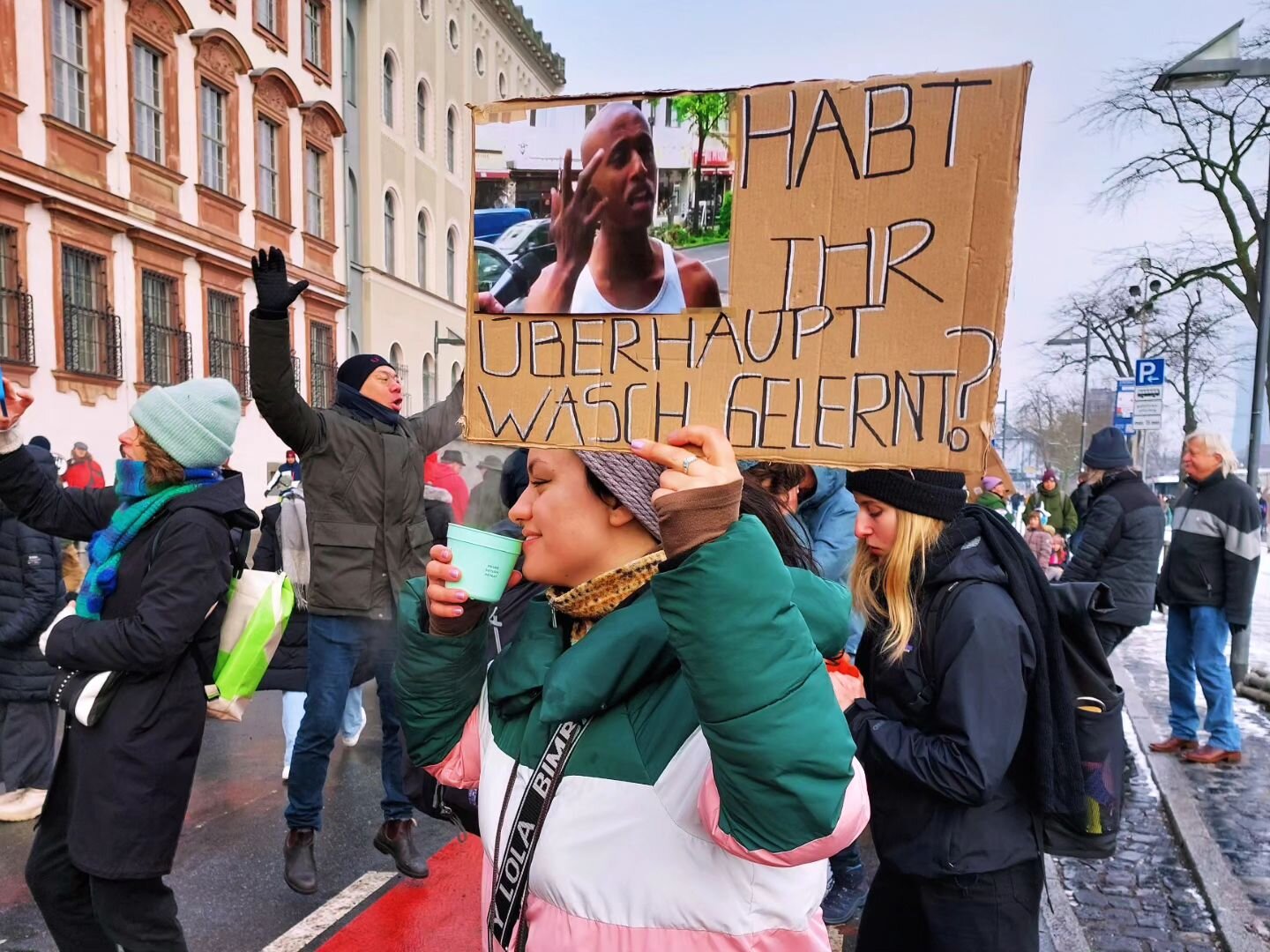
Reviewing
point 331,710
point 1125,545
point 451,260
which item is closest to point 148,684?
point 331,710

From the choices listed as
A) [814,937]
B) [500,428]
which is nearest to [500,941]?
[814,937]

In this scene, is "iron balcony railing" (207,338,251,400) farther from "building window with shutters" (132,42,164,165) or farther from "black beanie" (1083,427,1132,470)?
"black beanie" (1083,427,1132,470)

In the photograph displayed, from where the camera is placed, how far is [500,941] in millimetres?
1620

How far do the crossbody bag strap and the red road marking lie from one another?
2380mm

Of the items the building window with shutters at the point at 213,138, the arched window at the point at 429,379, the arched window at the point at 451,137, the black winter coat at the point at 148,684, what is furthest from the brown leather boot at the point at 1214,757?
the arched window at the point at 451,137

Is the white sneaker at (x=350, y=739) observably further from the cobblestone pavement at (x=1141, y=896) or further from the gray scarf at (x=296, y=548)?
the cobblestone pavement at (x=1141, y=896)

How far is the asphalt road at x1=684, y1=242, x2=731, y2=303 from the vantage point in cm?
167

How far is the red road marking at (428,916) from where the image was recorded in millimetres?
3697

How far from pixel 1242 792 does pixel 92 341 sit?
17482mm

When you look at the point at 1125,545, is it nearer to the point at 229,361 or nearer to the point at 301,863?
the point at 301,863

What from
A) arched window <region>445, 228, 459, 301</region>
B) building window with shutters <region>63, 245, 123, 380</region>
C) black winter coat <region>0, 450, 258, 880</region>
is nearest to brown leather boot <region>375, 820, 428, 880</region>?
black winter coat <region>0, 450, 258, 880</region>

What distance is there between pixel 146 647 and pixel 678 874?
1944 mm

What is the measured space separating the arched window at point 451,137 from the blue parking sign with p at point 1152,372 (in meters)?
23.7

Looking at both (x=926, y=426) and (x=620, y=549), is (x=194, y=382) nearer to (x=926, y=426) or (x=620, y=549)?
(x=620, y=549)
